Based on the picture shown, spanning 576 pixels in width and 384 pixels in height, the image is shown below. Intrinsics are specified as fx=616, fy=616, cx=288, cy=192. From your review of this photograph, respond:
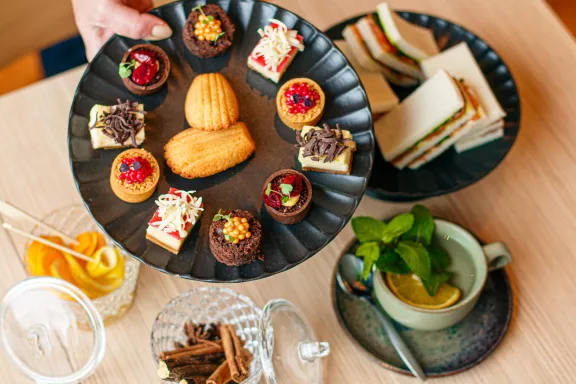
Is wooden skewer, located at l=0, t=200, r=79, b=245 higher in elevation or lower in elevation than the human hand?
lower

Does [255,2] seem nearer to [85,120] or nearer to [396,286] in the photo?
[85,120]

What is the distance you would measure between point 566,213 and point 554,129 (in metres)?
0.26

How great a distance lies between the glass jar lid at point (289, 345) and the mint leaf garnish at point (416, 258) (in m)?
0.28

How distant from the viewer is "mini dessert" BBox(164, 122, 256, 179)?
4.72 ft

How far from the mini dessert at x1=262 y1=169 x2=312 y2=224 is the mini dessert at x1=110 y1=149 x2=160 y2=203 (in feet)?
0.86

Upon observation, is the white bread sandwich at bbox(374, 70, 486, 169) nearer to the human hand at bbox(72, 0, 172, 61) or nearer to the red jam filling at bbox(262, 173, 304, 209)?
the red jam filling at bbox(262, 173, 304, 209)

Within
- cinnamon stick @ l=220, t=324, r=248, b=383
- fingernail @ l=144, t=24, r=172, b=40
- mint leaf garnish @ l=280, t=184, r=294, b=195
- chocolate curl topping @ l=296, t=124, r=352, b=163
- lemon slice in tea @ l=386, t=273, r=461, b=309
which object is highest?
fingernail @ l=144, t=24, r=172, b=40

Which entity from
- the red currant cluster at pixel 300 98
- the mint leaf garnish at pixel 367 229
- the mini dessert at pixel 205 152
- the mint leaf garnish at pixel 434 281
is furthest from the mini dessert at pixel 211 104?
the mint leaf garnish at pixel 434 281

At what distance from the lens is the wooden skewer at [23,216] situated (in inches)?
55.5

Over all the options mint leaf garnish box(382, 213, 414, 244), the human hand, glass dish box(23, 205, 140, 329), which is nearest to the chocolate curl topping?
mint leaf garnish box(382, 213, 414, 244)

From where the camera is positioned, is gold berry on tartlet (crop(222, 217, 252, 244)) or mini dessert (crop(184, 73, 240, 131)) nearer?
gold berry on tartlet (crop(222, 217, 252, 244))

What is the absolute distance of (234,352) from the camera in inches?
59.2

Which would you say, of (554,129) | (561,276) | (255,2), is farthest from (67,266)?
(554,129)

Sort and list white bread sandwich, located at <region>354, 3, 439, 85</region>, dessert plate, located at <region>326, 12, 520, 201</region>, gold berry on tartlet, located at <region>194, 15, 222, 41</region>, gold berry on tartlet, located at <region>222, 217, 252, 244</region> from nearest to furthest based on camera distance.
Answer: gold berry on tartlet, located at <region>222, 217, 252, 244</region> < gold berry on tartlet, located at <region>194, 15, 222, 41</region> < dessert plate, located at <region>326, 12, 520, 201</region> < white bread sandwich, located at <region>354, 3, 439, 85</region>
